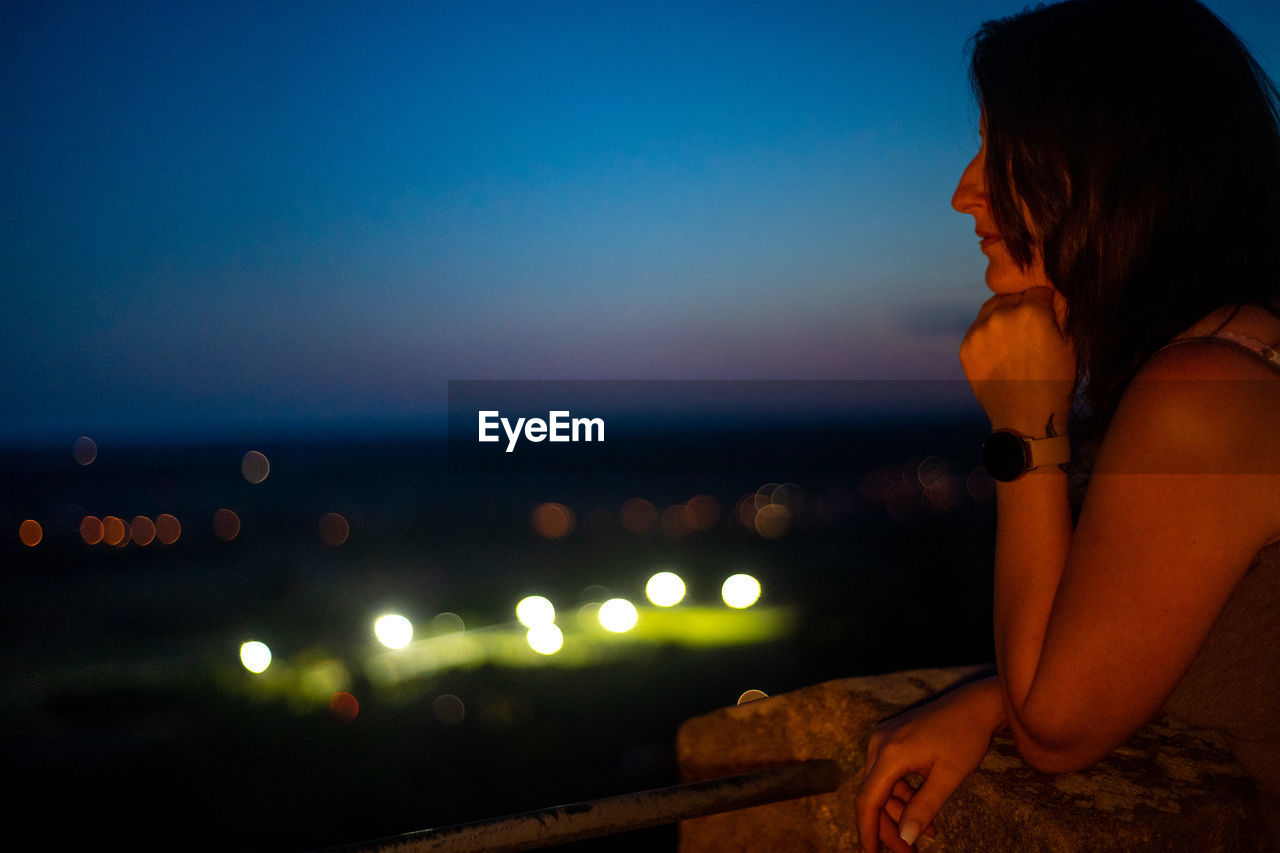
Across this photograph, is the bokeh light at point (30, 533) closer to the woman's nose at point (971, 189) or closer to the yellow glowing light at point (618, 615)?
the yellow glowing light at point (618, 615)

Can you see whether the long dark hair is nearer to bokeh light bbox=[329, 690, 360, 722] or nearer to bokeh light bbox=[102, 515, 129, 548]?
bokeh light bbox=[329, 690, 360, 722]

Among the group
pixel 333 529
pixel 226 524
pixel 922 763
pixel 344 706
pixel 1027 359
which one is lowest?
pixel 344 706

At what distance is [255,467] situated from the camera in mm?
139750

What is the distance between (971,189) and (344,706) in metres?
32.8

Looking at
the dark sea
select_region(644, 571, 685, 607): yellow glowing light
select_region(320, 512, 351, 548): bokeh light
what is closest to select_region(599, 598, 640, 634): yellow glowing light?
select_region(644, 571, 685, 607): yellow glowing light

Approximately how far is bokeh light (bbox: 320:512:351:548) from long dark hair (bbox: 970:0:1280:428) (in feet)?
250

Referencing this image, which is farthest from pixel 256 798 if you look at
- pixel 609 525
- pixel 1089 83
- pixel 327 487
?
pixel 327 487

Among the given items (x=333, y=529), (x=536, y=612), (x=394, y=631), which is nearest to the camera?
(x=394, y=631)

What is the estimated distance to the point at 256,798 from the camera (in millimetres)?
23969

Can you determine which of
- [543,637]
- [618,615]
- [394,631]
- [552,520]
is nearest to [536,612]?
[543,637]

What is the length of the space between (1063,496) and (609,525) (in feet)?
280

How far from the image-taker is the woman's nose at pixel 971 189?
5.43 feet

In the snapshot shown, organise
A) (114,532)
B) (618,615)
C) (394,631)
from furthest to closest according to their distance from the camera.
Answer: (114,532), (618,615), (394,631)

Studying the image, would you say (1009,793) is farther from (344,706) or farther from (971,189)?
(344,706)
